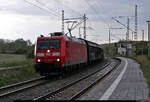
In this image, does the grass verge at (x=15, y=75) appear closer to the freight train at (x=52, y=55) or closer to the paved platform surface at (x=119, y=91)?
the freight train at (x=52, y=55)

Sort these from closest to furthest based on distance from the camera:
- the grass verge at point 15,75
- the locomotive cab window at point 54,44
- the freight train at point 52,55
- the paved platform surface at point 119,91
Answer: the paved platform surface at point 119,91 < the grass verge at point 15,75 < the freight train at point 52,55 < the locomotive cab window at point 54,44

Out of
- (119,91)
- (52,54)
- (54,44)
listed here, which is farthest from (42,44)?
(119,91)

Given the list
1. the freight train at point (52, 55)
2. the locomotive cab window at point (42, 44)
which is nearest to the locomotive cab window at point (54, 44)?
the freight train at point (52, 55)

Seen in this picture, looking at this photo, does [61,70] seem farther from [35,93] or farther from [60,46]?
[35,93]

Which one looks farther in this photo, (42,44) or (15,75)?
(42,44)

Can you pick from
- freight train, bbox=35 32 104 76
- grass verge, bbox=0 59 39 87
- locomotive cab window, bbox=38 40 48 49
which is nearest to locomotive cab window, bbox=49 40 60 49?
freight train, bbox=35 32 104 76

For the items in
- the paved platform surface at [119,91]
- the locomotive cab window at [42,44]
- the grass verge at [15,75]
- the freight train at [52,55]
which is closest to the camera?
the paved platform surface at [119,91]

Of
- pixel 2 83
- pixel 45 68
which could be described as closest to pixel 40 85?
pixel 2 83

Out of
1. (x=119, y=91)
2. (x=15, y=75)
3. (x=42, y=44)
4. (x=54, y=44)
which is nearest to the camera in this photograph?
(x=119, y=91)

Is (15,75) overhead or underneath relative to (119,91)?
overhead

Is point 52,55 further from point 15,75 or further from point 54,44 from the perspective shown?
point 15,75

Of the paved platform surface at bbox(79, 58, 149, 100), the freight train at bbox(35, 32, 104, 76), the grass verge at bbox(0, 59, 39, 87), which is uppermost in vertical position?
the freight train at bbox(35, 32, 104, 76)

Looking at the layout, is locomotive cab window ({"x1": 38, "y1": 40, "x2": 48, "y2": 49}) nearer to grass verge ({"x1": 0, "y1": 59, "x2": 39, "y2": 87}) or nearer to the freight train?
the freight train

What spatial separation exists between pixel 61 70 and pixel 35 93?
6.28 metres
